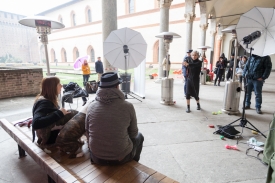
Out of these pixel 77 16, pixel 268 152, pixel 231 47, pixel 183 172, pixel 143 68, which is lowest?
pixel 183 172

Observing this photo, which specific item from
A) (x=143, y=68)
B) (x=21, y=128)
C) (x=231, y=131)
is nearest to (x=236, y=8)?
(x=143, y=68)

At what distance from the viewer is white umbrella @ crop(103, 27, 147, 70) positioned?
17.7ft

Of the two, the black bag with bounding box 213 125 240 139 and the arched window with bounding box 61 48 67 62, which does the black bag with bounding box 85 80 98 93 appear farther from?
the arched window with bounding box 61 48 67 62

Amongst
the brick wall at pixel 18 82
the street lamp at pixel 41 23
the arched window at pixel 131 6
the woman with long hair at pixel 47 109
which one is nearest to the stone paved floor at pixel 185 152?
the woman with long hair at pixel 47 109

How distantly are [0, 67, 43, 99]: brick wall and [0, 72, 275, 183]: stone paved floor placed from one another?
6.66 feet

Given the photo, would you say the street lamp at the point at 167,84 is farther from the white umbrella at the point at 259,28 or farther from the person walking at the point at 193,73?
the white umbrella at the point at 259,28

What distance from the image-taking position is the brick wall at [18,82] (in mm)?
6820

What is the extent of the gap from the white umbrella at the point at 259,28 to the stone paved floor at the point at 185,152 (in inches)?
72.4

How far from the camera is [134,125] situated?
6.47ft

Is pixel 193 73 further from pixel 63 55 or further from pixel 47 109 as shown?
pixel 63 55

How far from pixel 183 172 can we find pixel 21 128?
279 cm

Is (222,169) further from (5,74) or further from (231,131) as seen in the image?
(5,74)

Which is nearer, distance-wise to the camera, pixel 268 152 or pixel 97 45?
pixel 268 152

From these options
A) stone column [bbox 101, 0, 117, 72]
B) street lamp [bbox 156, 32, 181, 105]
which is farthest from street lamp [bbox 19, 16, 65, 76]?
street lamp [bbox 156, 32, 181, 105]
